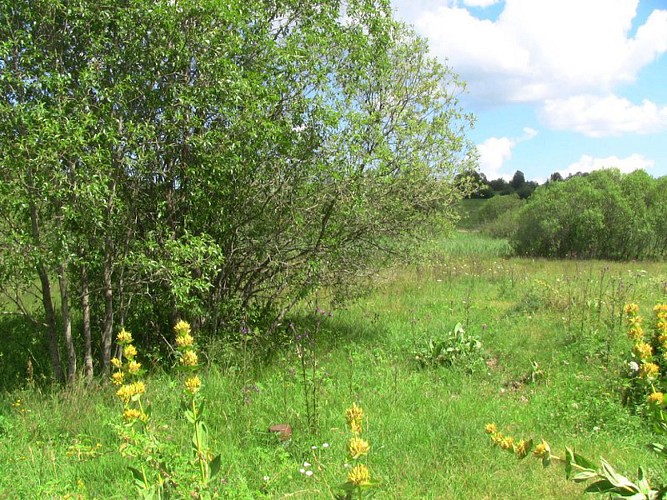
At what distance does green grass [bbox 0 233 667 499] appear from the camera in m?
3.46

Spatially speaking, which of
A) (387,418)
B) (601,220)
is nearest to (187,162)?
(387,418)

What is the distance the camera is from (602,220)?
738 inches

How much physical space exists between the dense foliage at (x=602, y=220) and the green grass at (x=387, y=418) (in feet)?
42.6

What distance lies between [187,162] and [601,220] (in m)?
17.3

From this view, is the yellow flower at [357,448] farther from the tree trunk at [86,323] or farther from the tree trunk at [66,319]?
the tree trunk at [86,323]

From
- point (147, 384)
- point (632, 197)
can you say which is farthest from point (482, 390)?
point (632, 197)

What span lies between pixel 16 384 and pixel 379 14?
6.12m

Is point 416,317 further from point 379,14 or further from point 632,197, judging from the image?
point 632,197

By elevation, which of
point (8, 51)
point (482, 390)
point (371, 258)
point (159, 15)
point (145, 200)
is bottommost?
point (482, 390)

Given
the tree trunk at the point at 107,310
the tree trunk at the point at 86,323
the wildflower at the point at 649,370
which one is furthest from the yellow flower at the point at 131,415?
the tree trunk at the point at 86,323

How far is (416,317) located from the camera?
824 cm

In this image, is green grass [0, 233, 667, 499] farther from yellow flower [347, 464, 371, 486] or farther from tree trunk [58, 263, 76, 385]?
yellow flower [347, 464, 371, 486]

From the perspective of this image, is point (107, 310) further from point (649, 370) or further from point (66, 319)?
point (649, 370)

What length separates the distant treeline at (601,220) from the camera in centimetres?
1886
